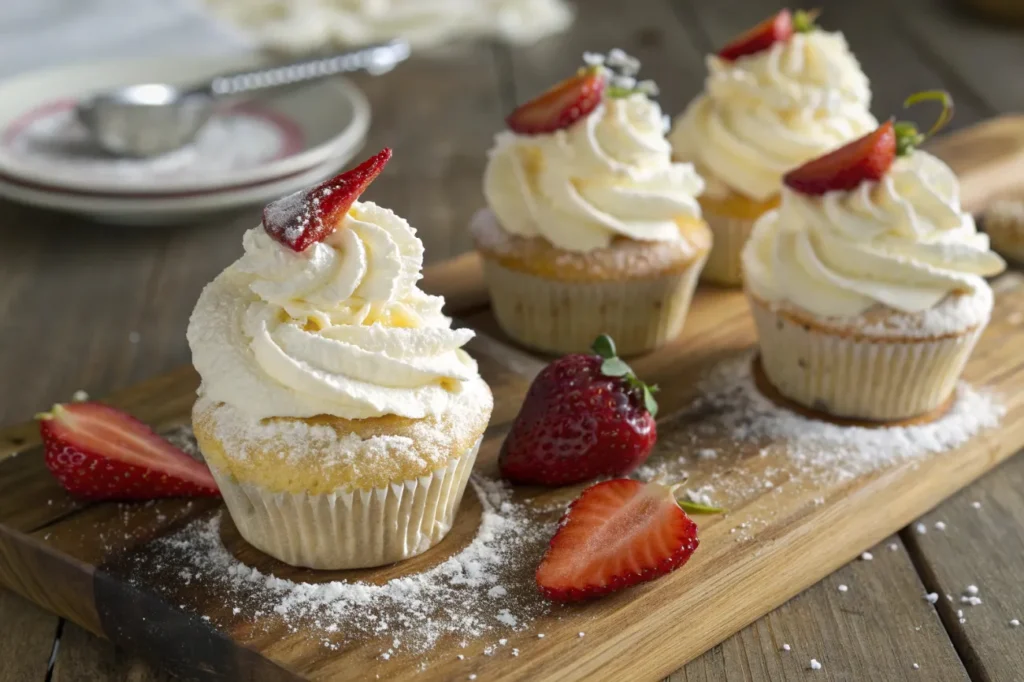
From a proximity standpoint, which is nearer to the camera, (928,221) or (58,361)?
(928,221)

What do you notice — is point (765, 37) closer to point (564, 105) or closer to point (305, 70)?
point (564, 105)

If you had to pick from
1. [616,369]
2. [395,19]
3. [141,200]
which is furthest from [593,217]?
[395,19]

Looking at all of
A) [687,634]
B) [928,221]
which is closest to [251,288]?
[687,634]

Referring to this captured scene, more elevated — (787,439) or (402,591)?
(402,591)

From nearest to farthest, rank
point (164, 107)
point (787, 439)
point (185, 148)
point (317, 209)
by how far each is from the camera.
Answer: point (317, 209), point (787, 439), point (164, 107), point (185, 148)

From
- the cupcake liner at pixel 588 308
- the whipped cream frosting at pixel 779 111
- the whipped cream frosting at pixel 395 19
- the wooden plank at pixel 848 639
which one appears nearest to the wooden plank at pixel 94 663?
the wooden plank at pixel 848 639

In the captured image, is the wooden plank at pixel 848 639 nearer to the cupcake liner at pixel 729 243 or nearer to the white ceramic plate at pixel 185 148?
the cupcake liner at pixel 729 243

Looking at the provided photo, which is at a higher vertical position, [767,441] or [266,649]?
[266,649]

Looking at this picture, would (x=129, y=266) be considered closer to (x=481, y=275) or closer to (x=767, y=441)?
(x=481, y=275)
